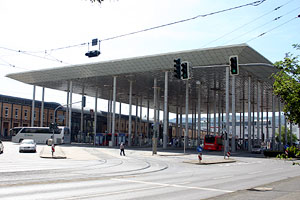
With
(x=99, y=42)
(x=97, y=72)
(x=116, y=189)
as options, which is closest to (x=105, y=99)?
(x=97, y=72)

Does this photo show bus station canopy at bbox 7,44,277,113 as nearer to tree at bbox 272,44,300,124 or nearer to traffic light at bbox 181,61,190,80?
traffic light at bbox 181,61,190,80

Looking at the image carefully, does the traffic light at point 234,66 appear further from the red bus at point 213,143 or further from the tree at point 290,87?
the red bus at point 213,143

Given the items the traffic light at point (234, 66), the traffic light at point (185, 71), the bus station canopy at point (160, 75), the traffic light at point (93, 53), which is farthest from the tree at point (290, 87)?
the bus station canopy at point (160, 75)

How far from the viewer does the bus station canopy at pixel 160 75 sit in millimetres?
50656

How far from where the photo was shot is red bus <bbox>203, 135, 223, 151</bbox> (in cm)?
5934

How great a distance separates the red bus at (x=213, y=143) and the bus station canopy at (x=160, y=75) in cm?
985

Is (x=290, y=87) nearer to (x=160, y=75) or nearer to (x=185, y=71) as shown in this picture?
(x=185, y=71)

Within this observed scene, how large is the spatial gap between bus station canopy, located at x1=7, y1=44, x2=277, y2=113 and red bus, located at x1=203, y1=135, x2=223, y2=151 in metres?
9.85

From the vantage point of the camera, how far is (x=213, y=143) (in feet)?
195

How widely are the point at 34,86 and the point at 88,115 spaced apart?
22.3 meters

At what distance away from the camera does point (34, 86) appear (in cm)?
7294

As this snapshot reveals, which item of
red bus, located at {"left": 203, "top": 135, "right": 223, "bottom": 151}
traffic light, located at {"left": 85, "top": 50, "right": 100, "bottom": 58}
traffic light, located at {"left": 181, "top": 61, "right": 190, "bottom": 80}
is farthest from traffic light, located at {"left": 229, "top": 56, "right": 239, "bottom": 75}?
red bus, located at {"left": 203, "top": 135, "right": 223, "bottom": 151}

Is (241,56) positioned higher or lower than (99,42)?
higher

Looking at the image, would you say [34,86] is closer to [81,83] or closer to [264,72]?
[81,83]
